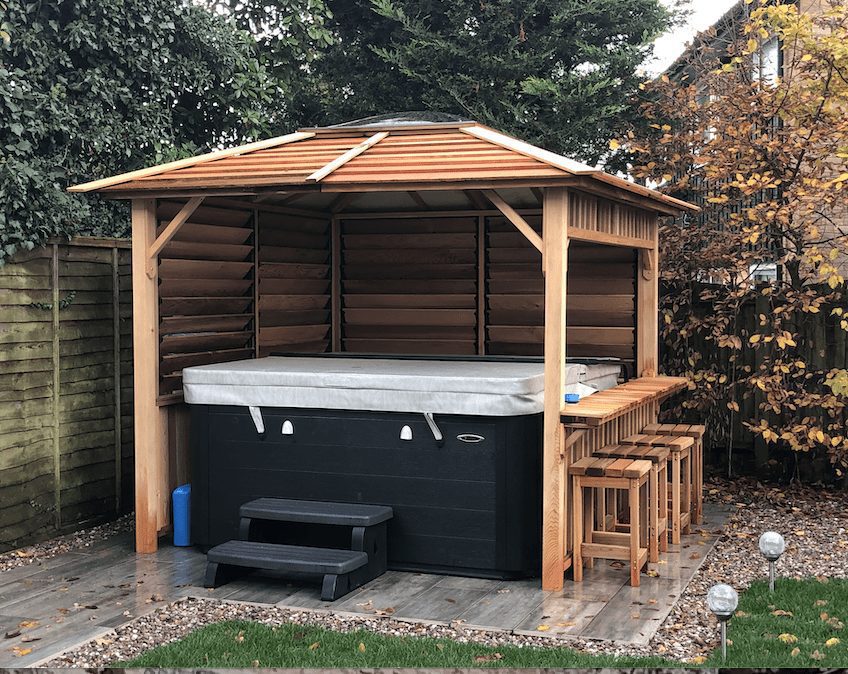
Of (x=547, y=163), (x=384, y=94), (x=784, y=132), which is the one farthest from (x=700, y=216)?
(x=547, y=163)

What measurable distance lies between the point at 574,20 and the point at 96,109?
23.2 feet

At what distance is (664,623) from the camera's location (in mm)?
5445

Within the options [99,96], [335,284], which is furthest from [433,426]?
[99,96]

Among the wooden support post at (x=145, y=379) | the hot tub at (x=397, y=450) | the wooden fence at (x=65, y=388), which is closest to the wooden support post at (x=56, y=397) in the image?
the wooden fence at (x=65, y=388)

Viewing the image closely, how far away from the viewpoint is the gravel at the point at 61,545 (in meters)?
6.77

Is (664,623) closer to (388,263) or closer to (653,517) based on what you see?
(653,517)

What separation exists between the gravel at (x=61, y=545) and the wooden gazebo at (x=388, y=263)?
52 centimetres

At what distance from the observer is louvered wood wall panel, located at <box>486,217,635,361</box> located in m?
8.40

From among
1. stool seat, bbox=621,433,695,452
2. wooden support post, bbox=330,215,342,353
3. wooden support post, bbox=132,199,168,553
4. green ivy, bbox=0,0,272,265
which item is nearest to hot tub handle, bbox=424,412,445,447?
stool seat, bbox=621,433,695,452

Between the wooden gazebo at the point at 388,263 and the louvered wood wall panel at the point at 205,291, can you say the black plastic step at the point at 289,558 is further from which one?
the louvered wood wall panel at the point at 205,291

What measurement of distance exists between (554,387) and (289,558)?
66.7 inches

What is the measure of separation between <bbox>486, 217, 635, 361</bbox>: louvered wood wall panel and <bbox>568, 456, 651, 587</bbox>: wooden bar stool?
208cm

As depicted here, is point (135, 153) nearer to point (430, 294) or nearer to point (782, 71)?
point (430, 294)

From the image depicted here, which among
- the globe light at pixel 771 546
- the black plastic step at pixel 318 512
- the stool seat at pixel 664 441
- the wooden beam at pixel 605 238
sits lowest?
the globe light at pixel 771 546
